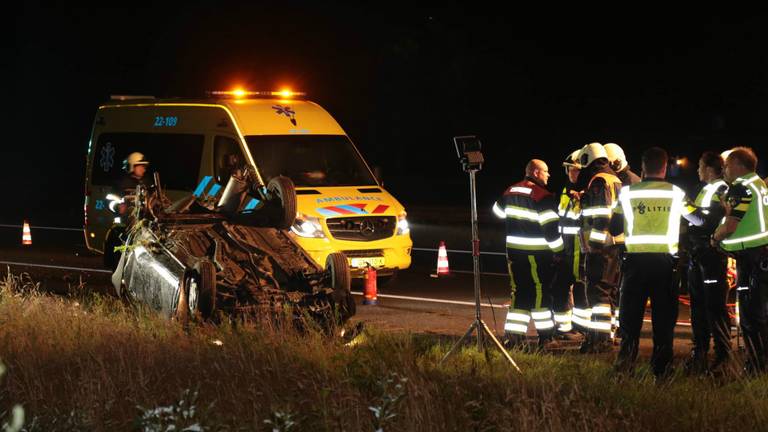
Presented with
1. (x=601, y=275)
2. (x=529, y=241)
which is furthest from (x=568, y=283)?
(x=529, y=241)

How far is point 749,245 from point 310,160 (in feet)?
24.5

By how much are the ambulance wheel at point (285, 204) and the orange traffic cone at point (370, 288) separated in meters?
2.60

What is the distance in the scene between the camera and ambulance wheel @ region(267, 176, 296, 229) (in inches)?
468

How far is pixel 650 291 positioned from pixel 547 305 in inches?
69.2

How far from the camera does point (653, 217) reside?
9438 millimetres

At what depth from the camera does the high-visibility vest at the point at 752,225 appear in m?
9.53

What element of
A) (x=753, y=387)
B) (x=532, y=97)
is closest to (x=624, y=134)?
(x=532, y=97)

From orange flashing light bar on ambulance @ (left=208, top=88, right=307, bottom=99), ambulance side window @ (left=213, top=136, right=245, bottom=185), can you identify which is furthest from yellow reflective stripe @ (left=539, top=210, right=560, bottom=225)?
orange flashing light bar on ambulance @ (left=208, top=88, right=307, bottom=99)

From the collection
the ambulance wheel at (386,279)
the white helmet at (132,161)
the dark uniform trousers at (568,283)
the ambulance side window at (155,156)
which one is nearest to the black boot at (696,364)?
the dark uniform trousers at (568,283)

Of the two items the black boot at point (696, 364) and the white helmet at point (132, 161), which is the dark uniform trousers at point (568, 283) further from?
→ the white helmet at point (132, 161)

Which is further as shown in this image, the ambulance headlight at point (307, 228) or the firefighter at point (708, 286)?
the ambulance headlight at point (307, 228)

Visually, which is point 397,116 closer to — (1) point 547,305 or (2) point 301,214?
(2) point 301,214

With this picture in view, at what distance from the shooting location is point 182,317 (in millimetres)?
11008

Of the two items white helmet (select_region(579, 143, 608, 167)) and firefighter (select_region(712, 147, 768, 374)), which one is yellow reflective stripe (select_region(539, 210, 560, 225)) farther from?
firefighter (select_region(712, 147, 768, 374))
